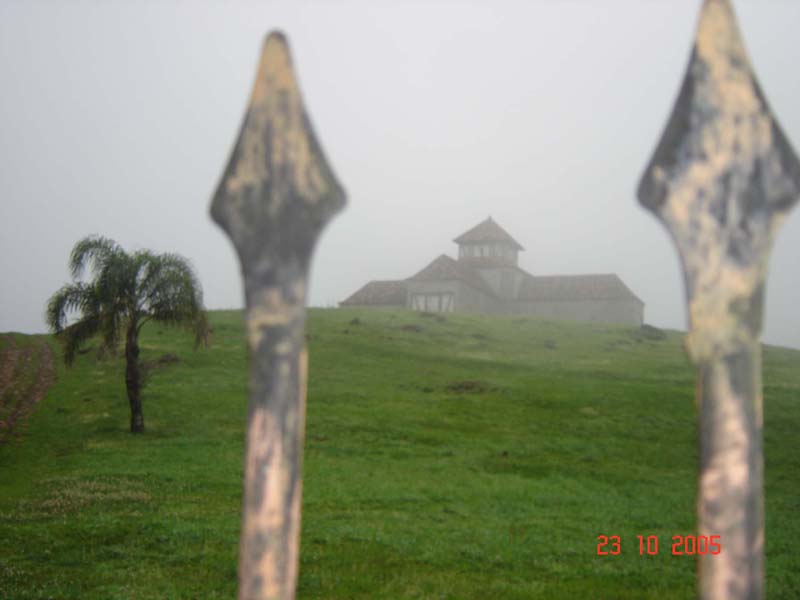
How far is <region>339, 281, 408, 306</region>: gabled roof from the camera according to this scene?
9793cm

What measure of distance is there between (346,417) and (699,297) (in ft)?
105

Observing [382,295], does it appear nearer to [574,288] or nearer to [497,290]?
[497,290]

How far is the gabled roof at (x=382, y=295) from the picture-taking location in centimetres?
9793

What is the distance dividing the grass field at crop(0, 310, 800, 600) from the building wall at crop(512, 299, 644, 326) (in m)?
39.2

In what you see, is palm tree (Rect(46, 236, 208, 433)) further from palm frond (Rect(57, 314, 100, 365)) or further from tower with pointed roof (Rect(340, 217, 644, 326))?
tower with pointed roof (Rect(340, 217, 644, 326))

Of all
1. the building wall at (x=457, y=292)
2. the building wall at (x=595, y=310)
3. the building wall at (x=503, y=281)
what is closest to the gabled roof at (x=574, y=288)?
the building wall at (x=595, y=310)

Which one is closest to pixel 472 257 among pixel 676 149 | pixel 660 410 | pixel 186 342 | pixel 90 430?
pixel 186 342

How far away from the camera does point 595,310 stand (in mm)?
96438

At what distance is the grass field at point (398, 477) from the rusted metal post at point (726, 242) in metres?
10.8

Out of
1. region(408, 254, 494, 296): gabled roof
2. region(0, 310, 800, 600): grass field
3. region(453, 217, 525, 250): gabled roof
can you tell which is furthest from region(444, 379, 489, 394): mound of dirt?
region(453, 217, 525, 250): gabled roof

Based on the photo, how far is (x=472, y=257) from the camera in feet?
347

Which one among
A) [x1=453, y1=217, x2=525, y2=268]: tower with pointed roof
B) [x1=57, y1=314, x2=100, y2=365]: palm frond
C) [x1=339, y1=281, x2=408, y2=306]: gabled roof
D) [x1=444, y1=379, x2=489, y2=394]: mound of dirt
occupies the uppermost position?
[x1=453, y1=217, x2=525, y2=268]: tower with pointed roof

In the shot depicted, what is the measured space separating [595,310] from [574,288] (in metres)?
4.35

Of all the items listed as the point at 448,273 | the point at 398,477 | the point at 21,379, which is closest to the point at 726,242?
the point at 398,477
